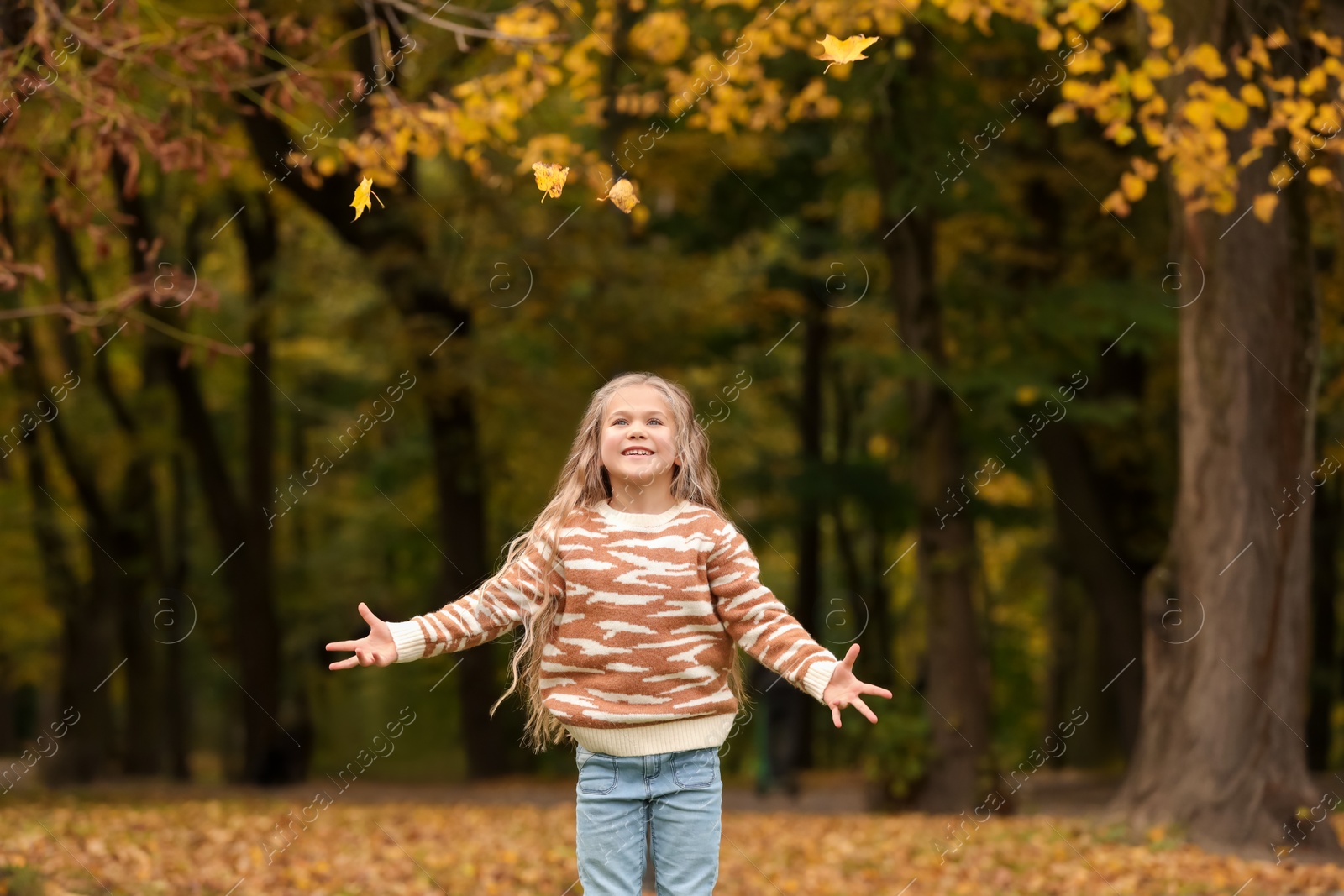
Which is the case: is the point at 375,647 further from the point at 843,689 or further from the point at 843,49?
the point at 843,49

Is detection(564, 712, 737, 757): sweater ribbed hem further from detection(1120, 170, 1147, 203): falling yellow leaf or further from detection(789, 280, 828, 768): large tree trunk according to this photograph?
detection(789, 280, 828, 768): large tree trunk

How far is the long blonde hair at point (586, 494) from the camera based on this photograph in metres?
3.74

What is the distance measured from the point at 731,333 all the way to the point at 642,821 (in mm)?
16898

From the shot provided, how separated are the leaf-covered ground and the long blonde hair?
2798mm

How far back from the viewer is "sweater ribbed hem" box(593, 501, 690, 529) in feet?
12.3

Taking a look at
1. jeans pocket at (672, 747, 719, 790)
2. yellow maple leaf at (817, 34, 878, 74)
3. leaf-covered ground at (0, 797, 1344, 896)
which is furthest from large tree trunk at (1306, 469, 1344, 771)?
jeans pocket at (672, 747, 719, 790)

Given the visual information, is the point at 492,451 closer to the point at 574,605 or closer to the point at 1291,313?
the point at 1291,313

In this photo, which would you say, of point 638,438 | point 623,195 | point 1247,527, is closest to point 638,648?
point 638,438

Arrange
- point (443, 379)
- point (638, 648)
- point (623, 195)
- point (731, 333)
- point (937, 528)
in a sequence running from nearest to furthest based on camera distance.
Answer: point (638, 648) → point (623, 195) → point (937, 528) → point (443, 379) → point (731, 333)

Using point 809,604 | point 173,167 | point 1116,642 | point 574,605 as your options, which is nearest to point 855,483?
point 809,604

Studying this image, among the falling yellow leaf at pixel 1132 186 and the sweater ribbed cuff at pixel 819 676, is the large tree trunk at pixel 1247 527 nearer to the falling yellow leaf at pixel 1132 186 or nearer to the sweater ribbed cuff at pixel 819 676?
the falling yellow leaf at pixel 1132 186

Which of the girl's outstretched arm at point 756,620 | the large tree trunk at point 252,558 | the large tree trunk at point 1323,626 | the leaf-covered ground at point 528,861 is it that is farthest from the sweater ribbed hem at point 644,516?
the large tree trunk at point 1323,626

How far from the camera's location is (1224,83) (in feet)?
28.8

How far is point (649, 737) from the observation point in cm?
357
